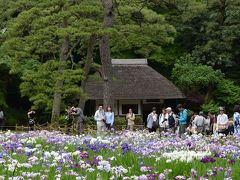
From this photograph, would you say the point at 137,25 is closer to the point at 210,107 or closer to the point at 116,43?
the point at 116,43

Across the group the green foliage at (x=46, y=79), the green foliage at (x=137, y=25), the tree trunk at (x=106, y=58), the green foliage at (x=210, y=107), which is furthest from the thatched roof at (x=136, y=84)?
the tree trunk at (x=106, y=58)

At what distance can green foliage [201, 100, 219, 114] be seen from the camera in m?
29.3

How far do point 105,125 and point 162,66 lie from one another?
A: 20.3m

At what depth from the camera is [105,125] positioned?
16.8m

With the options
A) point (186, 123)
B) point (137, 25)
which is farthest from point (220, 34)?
point (186, 123)

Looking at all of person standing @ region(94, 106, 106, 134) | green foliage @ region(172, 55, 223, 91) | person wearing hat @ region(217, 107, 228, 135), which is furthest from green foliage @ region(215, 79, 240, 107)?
person wearing hat @ region(217, 107, 228, 135)

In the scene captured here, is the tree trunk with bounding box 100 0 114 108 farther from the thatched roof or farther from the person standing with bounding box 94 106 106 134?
the thatched roof

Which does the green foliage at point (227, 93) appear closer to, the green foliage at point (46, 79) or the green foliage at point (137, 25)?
the green foliage at point (137, 25)

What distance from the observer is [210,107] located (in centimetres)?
2969

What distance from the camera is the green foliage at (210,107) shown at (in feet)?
96.1

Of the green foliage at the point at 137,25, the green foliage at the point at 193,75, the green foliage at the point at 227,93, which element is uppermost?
the green foliage at the point at 137,25

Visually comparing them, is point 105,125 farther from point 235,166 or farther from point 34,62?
point 34,62

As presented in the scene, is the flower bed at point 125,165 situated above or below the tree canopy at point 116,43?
below

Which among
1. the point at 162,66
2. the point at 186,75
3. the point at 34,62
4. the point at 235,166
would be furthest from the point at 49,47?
the point at 235,166
